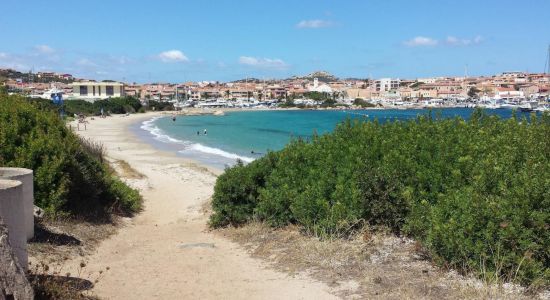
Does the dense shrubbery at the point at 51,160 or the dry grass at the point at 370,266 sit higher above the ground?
the dense shrubbery at the point at 51,160

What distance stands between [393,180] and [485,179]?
1.60 meters

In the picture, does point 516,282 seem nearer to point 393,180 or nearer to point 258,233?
point 393,180

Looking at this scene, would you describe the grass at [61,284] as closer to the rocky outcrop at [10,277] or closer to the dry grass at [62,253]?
the dry grass at [62,253]

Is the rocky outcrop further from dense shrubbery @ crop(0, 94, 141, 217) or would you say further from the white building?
the white building

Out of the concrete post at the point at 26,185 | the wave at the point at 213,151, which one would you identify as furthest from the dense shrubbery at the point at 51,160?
the wave at the point at 213,151

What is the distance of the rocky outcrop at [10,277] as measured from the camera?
4285mm

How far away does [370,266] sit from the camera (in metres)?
6.62

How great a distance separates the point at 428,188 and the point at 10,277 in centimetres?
540

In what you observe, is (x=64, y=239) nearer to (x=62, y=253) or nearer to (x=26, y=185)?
(x=62, y=253)

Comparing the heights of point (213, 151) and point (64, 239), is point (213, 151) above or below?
below

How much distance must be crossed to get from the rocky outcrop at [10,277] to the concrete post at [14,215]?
844 millimetres

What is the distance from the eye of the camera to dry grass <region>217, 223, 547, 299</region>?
18.2ft

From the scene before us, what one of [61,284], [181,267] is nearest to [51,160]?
[181,267]

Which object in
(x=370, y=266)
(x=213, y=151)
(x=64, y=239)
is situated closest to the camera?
(x=370, y=266)
